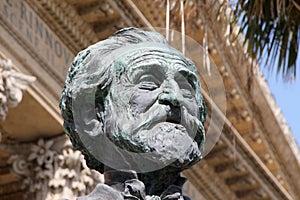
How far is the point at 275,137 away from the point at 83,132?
22232mm

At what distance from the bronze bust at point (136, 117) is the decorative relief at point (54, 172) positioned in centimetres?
1329

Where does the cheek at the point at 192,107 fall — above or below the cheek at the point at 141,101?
below

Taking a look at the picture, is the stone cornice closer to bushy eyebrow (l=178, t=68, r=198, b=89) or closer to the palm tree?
the palm tree

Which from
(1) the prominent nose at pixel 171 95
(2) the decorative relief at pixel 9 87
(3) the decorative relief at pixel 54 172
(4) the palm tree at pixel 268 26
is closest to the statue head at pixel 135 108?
(1) the prominent nose at pixel 171 95

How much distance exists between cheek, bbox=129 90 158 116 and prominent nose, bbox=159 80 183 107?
25 mm

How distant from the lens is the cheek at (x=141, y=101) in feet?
12.3

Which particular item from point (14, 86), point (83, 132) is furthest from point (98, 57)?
point (14, 86)

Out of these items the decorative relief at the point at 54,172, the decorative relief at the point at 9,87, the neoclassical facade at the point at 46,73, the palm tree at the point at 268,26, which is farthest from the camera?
the decorative relief at the point at 54,172

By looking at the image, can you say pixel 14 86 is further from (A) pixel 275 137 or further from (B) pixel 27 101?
(A) pixel 275 137

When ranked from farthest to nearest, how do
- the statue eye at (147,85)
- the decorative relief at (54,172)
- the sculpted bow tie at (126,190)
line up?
1. the decorative relief at (54,172)
2. the statue eye at (147,85)
3. the sculpted bow tie at (126,190)

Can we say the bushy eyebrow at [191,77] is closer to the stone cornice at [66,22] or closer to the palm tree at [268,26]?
the palm tree at [268,26]

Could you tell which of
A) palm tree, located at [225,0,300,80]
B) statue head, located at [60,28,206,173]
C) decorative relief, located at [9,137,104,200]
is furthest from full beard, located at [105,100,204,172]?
decorative relief, located at [9,137,104,200]

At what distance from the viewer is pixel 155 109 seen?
3.74m

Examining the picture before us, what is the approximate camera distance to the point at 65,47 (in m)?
18.0
